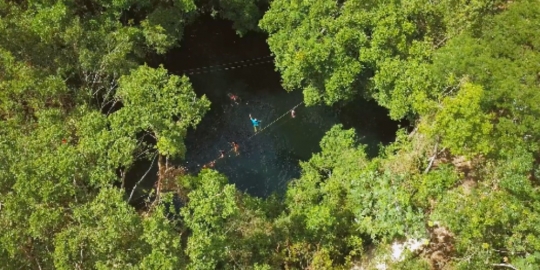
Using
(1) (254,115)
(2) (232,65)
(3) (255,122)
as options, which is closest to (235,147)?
(3) (255,122)

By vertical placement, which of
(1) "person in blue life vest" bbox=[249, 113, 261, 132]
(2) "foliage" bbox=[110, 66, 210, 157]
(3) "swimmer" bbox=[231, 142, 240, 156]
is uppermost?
(2) "foliage" bbox=[110, 66, 210, 157]

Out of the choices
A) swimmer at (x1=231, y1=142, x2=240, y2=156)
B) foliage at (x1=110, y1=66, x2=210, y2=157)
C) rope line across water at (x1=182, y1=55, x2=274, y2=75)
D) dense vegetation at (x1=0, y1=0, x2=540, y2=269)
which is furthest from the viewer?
rope line across water at (x1=182, y1=55, x2=274, y2=75)

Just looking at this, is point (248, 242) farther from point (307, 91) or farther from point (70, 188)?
point (307, 91)

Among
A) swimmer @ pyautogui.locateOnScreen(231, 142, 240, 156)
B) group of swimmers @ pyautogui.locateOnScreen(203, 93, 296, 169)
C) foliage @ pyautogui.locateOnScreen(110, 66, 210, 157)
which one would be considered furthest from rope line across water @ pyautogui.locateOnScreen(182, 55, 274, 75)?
foliage @ pyautogui.locateOnScreen(110, 66, 210, 157)

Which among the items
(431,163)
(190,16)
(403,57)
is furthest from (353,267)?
(190,16)

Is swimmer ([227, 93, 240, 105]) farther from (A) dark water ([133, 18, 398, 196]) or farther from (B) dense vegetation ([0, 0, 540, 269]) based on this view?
(B) dense vegetation ([0, 0, 540, 269])

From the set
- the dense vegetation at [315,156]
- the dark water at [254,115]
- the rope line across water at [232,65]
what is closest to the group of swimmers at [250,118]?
the dark water at [254,115]

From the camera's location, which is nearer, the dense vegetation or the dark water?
the dense vegetation
